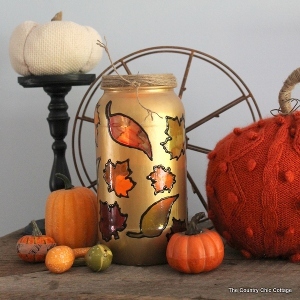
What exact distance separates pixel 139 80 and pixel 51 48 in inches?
9.4

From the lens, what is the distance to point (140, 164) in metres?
0.86

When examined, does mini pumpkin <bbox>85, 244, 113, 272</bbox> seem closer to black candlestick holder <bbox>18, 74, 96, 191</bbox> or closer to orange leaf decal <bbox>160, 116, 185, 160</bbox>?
orange leaf decal <bbox>160, 116, 185, 160</bbox>

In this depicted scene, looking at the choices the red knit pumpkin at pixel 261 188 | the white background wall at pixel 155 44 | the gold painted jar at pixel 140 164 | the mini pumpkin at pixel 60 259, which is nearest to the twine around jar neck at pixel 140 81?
the gold painted jar at pixel 140 164

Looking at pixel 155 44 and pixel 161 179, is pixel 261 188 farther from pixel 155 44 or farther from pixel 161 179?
pixel 155 44

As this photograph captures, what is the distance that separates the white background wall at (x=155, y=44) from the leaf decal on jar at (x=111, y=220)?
37cm

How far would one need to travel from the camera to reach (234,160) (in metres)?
0.85

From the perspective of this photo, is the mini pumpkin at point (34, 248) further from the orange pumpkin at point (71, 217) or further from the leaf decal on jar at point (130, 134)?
the leaf decal on jar at point (130, 134)

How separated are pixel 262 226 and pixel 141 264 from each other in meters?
0.21

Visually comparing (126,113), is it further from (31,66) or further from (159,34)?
(159,34)

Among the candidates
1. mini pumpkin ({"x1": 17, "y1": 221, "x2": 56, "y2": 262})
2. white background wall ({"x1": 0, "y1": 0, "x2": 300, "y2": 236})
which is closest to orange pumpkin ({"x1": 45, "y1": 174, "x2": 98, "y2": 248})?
mini pumpkin ({"x1": 17, "y1": 221, "x2": 56, "y2": 262})

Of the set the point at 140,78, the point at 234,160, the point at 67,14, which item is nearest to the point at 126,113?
the point at 140,78

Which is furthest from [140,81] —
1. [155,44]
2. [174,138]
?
[155,44]

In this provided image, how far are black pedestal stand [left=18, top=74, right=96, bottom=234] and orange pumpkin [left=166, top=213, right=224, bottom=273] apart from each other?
1.22 ft

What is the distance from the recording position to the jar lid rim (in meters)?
0.86
